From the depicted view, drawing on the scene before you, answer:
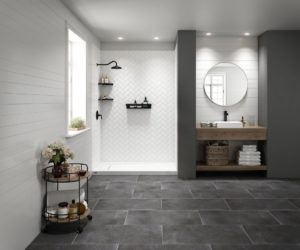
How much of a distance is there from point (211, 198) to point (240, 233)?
4.29 feet

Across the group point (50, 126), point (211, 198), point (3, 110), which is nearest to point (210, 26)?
point (211, 198)

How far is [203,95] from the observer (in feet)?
21.3

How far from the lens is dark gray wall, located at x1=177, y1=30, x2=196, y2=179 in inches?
233

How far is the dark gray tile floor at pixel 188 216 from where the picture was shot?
3.20 meters

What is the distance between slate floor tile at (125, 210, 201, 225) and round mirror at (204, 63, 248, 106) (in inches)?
116

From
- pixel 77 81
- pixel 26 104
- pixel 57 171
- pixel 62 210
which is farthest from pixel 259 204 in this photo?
pixel 77 81

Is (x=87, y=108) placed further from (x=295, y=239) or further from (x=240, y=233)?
(x=295, y=239)

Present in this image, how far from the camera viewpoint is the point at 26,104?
10.1 feet

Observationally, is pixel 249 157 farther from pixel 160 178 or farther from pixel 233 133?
pixel 160 178

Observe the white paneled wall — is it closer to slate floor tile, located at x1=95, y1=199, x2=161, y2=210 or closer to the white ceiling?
the white ceiling

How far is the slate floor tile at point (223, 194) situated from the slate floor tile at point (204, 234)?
47.5 inches

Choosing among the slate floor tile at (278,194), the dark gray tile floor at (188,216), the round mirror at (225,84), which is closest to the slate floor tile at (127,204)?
the dark gray tile floor at (188,216)

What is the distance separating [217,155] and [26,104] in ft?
12.7

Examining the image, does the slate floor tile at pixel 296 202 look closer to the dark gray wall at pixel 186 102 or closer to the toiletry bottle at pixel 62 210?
the dark gray wall at pixel 186 102
